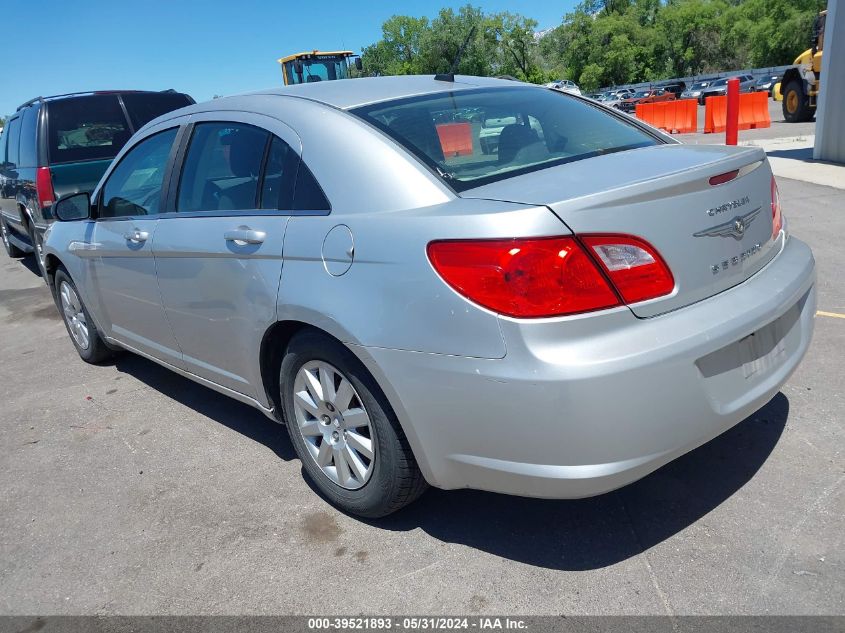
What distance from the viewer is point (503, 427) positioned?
7.19ft

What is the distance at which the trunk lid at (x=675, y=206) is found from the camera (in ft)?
7.24

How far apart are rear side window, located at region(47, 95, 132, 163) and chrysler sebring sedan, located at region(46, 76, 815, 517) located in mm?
4714

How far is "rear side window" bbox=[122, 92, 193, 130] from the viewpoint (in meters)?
8.12

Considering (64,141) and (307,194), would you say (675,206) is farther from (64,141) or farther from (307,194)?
(64,141)

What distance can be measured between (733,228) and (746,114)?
18937mm

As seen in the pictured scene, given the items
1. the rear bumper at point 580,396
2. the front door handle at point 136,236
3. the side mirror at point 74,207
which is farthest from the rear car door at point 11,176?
the rear bumper at point 580,396

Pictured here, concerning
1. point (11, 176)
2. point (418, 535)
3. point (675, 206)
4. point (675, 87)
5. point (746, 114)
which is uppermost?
point (675, 206)

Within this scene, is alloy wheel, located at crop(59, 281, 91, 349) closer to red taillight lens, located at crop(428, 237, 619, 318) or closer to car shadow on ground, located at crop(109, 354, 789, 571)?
car shadow on ground, located at crop(109, 354, 789, 571)

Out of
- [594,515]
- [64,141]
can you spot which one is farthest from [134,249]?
[64,141]

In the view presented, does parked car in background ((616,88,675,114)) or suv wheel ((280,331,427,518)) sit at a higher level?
suv wheel ((280,331,427,518))

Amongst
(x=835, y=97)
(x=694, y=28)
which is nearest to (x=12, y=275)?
(x=835, y=97)

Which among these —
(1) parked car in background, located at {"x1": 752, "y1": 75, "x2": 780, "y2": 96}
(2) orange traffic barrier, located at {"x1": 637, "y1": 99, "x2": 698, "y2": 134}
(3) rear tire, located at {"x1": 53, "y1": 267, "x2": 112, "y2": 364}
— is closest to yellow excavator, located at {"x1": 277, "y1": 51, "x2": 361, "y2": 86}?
(2) orange traffic barrier, located at {"x1": 637, "y1": 99, "x2": 698, "y2": 134}

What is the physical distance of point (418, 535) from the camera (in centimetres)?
277

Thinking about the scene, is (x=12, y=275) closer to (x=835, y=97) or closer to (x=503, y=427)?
(x=503, y=427)
